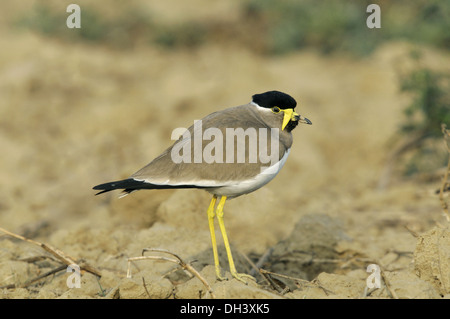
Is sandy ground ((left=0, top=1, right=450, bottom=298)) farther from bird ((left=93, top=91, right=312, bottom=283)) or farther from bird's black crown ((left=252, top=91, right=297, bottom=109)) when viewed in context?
bird's black crown ((left=252, top=91, right=297, bottom=109))

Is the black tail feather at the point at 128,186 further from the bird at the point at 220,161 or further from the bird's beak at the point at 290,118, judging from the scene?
the bird's beak at the point at 290,118

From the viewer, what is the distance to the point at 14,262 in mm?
5020

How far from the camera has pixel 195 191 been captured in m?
5.99

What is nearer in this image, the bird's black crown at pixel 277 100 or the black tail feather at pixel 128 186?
the black tail feather at pixel 128 186

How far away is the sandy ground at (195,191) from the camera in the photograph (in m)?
4.52

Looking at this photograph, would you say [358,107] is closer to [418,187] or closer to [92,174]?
[418,187]

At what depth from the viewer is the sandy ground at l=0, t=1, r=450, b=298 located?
14.8ft

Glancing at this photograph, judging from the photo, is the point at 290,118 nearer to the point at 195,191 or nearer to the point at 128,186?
the point at 128,186

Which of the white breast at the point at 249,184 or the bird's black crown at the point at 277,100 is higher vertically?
the bird's black crown at the point at 277,100

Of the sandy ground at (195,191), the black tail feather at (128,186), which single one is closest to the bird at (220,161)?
the black tail feather at (128,186)

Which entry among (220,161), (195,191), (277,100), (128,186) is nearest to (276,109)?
(277,100)

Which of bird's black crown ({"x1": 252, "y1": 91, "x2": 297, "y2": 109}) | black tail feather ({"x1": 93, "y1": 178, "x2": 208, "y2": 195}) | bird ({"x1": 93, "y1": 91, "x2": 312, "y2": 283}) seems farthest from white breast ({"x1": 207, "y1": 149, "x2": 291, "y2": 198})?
bird's black crown ({"x1": 252, "y1": 91, "x2": 297, "y2": 109})

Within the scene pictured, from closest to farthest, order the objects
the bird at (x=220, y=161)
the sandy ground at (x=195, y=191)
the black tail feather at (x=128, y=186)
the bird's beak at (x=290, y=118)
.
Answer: the black tail feather at (x=128, y=186) < the bird at (x=220, y=161) < the sandy ground at (x=195, y=191) < the bird's beak at (x=290, y=118)
